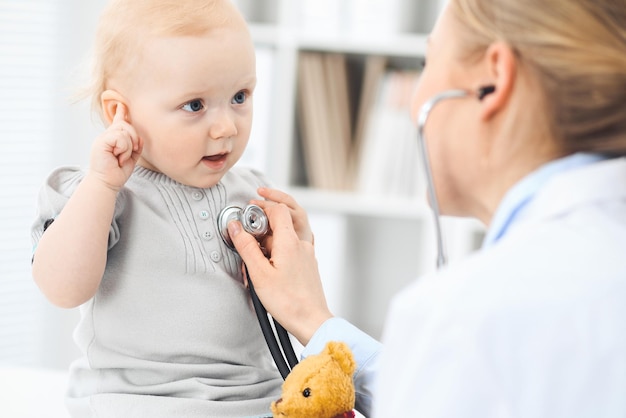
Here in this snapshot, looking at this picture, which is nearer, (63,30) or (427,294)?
(427,294)

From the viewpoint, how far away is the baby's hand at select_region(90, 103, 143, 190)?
41.7 inches

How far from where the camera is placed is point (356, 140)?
9.51ft

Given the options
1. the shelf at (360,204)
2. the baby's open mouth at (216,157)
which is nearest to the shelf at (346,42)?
the shelf at (360,204)

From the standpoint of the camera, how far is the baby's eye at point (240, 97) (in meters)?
1.20

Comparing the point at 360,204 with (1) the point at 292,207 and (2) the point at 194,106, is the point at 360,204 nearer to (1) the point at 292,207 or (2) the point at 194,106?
(1) the point at 292,207

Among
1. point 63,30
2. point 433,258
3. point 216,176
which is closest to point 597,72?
point 216,176

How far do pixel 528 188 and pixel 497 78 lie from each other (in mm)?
125

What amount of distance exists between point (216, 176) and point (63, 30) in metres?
1.73

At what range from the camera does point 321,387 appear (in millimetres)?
1053

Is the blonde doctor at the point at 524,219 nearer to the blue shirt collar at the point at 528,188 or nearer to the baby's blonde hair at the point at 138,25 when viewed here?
the blue shirt collar at the point at 528,188

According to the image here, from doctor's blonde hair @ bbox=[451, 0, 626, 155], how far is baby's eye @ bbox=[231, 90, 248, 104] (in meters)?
0.43

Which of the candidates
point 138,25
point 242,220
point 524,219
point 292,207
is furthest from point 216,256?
point 524,219

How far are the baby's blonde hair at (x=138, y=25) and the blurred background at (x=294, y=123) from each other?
1510mm

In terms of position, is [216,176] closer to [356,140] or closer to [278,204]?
[278,204]
